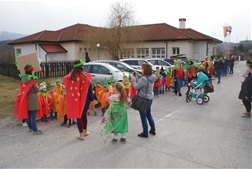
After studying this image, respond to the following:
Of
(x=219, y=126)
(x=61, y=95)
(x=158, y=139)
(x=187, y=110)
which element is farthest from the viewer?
(x=187, y=110)

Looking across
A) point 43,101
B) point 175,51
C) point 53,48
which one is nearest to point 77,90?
point 43,101

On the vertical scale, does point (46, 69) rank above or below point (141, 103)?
above

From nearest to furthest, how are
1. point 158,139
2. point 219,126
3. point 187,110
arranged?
point 158,139
point 219,126
point 187,110

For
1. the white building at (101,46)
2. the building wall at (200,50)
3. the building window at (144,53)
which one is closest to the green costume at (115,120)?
the white building at (101,46)

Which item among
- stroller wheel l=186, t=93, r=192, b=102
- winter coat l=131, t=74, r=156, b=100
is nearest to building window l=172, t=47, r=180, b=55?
stroller wheel l=186, t=93, r=192, b=102

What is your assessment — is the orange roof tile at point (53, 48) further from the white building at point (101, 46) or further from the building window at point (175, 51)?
the building window at point (175, 51)

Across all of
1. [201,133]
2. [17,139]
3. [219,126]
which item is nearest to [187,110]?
[219,126]

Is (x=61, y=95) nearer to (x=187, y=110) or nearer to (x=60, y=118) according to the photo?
(x=60, y=118)

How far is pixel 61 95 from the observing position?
639cm

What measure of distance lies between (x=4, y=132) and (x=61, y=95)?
1.78m

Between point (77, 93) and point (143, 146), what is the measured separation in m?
1.93

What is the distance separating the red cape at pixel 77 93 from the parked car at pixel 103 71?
578 cm

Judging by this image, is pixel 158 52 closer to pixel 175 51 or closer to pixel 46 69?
pixel 175 51

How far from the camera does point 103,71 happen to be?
11211 millimetres
